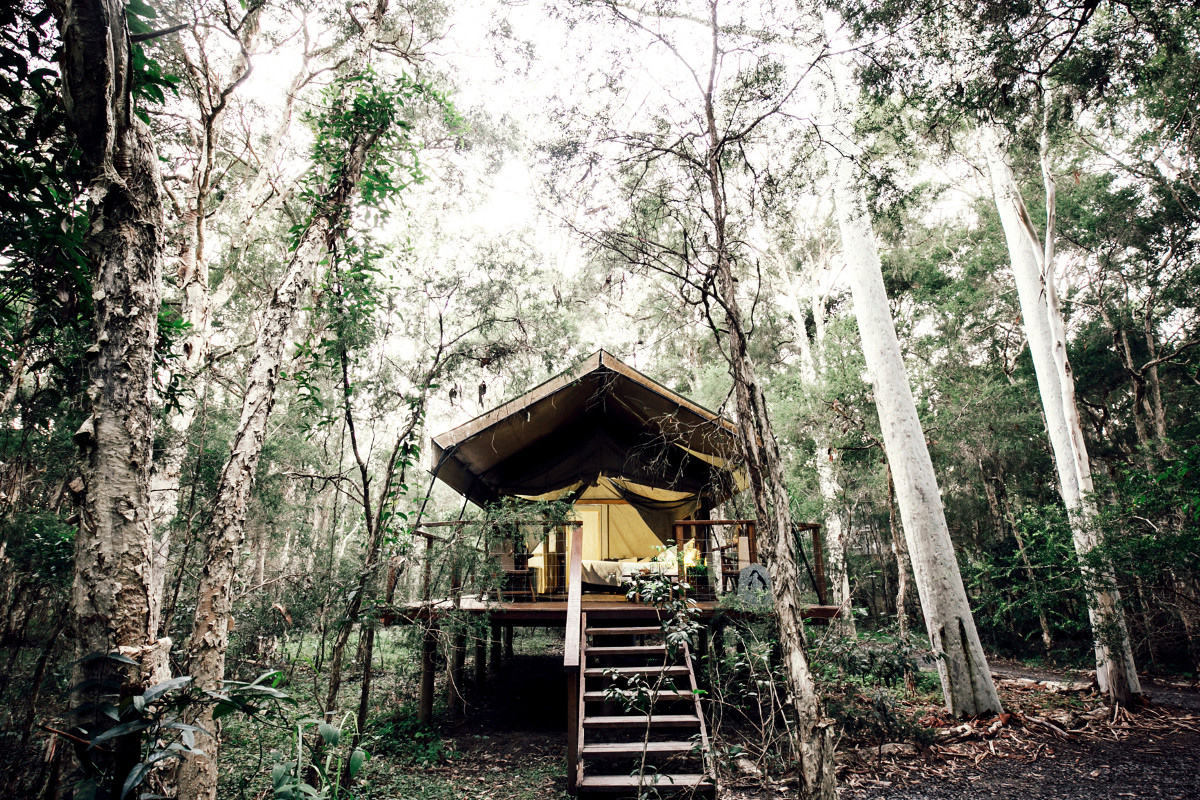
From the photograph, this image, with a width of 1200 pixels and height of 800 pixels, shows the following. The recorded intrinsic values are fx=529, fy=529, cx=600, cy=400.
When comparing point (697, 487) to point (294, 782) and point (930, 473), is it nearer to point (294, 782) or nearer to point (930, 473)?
point (930, 473)

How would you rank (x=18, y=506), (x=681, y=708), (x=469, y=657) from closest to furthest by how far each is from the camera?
(x=18, y=506)
(x=681, y=708)
(x=469, y=657)

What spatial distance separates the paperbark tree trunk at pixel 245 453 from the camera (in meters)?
3.08

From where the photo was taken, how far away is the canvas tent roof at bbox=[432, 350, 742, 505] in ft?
21.5

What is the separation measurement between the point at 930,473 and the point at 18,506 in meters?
9.95

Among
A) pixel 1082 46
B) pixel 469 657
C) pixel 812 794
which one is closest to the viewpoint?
pixel 812 794

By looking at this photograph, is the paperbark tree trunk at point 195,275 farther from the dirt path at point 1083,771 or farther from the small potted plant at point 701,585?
the dirt path at point 1083,771

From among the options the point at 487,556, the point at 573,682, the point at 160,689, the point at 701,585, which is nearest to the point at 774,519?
the point at 573,682

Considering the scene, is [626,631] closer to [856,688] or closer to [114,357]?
[856,688]

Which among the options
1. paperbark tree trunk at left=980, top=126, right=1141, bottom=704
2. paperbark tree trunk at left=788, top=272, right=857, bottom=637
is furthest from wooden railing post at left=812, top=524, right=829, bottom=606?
paperbark tree trunk at left=788, top=272, right=857, bottom=637

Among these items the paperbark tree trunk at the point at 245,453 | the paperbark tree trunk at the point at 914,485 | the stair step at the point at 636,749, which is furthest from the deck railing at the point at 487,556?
the paperbark tree trunk at the point at 245,453

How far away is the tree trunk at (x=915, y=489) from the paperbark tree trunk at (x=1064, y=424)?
4.89 feet

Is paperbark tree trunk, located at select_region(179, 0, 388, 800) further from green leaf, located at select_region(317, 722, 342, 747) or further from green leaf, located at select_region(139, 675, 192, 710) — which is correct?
green leaf, located at select_region(139, 675, 192, 710)

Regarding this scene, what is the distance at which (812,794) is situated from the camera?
2.87 meters

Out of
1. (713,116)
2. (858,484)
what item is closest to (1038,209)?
(858,484)
